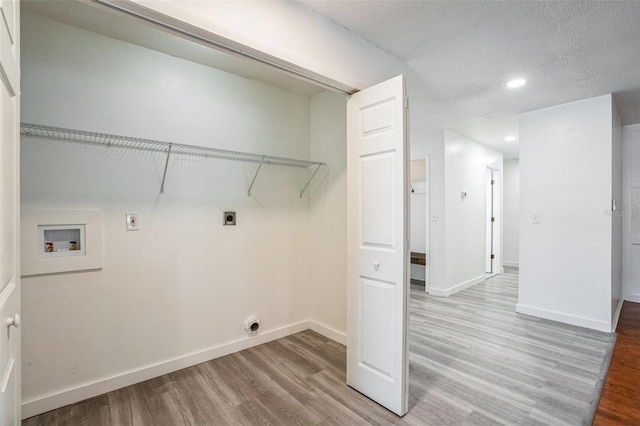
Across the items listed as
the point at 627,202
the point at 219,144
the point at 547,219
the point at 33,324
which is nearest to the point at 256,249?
the point at 219,144

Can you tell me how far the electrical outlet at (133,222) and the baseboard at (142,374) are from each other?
3.36 ft

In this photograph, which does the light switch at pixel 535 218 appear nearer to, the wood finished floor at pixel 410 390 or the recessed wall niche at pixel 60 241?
the wood finished floor at pixel 410 390

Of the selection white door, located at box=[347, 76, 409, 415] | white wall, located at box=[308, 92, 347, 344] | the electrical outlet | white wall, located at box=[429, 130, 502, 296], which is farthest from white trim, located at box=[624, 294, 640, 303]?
the electrical outlet

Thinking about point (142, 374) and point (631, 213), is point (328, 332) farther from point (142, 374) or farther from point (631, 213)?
point (631, 213)

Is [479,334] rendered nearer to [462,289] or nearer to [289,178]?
[462,289]

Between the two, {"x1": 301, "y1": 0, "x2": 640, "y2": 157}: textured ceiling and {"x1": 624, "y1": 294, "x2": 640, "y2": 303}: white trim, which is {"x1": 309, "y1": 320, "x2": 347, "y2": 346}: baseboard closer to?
{"x1": 301, "y1": 0, "x2": 640, "y2": 157}: textured ceiling

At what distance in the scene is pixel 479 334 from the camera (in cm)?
302

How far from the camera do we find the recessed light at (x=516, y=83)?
2686 mm

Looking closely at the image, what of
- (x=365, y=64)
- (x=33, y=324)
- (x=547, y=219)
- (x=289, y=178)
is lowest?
(x=33, y=324)

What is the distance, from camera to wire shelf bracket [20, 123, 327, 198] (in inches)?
72.3

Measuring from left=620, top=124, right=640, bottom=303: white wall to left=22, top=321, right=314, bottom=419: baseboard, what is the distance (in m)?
4.40

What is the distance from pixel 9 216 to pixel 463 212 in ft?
16.2

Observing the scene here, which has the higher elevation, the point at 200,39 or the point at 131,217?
the point at 200,39

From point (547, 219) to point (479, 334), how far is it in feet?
5.18
